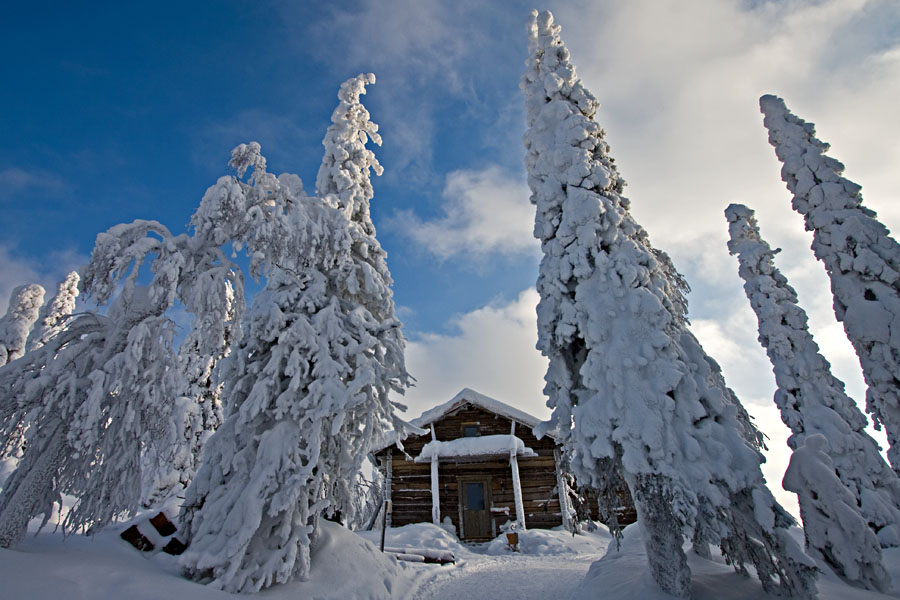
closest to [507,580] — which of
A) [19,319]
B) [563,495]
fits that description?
[563,495]

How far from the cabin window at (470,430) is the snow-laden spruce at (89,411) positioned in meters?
16.8

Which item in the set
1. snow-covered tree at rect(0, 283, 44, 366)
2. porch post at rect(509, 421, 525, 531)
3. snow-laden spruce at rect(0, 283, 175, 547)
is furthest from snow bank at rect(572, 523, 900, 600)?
snow-covered tree at rect(0, 283, 44, 366)

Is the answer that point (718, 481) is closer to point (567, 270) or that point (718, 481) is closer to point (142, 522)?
point (567, 270)

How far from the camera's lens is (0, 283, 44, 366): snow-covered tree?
21969 mm

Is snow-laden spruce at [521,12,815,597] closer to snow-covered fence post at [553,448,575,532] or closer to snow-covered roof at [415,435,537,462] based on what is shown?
snow-covered roof at [415,435,537,462]

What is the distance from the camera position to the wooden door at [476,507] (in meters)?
19.7

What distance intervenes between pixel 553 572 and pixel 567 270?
7.26 meters

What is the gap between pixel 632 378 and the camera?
6688 millimetres

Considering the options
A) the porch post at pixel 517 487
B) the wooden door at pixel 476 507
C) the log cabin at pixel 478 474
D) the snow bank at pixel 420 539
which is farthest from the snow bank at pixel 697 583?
the wooden door at pixel 476 507

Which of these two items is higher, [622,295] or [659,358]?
[622,295]

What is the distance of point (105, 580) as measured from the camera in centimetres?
442

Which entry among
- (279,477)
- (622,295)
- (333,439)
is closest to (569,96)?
(622,295)

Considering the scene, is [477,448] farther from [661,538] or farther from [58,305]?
[58,305]

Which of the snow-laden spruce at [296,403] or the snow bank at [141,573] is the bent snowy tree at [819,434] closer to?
the snow bank at [141,573]
